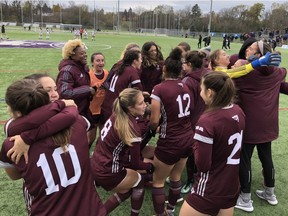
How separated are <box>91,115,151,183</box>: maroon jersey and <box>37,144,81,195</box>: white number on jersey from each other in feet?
2.92

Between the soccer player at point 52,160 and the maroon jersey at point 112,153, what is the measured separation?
0.80 meters

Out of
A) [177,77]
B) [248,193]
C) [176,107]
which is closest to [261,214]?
[248,193]

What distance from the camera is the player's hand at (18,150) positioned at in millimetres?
1812

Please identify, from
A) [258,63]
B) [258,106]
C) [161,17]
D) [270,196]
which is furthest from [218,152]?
[161,17]

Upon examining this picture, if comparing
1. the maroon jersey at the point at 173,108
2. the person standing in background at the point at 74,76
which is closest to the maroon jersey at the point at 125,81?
the person standing in background at the point at 74,76

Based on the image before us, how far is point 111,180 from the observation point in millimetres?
3041

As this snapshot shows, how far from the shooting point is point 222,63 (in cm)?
440

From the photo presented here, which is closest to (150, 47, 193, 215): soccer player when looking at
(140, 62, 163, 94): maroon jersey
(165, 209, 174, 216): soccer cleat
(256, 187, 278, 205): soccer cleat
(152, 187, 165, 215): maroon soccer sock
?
(152, 187, 165, 215): maroon soccer sock

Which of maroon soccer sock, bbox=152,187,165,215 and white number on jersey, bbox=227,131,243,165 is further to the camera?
maroon soccer sock, bbox=152,187,165,215

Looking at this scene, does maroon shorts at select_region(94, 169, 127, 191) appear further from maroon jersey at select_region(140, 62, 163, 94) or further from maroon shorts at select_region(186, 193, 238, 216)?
maroon jersey at select_region(140, 62, 163, 94)

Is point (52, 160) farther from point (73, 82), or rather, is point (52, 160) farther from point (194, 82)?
point (73, 82)

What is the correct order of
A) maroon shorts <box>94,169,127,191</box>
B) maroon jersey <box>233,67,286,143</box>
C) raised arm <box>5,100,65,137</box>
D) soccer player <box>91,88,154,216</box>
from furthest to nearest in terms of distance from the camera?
maroon jersey <box>233,67,286,143</box> → maroon shorts <box>94,169,127,191</box> → soccer player <box>91,88,154,216</box> → raised arm <box>5,100,65,137</box>

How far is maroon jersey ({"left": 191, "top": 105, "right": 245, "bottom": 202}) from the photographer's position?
8.10 feet

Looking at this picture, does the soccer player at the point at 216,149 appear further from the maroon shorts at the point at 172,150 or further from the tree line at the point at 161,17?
the tree line at the point at 161,17
